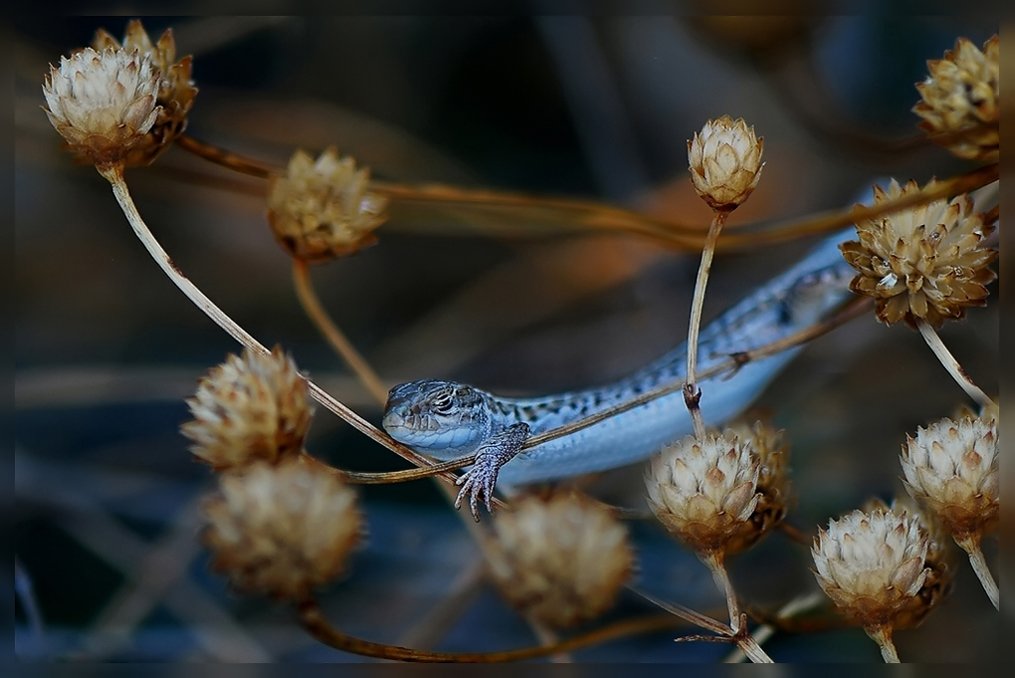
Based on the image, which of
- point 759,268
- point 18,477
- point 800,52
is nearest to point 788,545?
point 759,268

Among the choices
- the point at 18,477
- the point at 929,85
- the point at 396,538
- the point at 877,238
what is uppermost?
the point at 18,477

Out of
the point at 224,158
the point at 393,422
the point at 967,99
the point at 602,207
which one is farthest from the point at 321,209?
the point at 967,99

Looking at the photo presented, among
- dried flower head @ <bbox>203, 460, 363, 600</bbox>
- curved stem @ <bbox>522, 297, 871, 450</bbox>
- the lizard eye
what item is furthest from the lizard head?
dried flower head @ <bbox>203, 460, 363, 600</bbox>

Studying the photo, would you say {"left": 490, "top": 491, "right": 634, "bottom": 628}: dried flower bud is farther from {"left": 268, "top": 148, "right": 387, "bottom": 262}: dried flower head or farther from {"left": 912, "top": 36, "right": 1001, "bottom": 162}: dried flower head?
{"left": 912, "top": 36, "right": 1001, "bottom": 162}: dried flower head

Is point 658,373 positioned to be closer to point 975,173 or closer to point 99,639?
point 975,173

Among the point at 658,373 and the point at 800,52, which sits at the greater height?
the point at 800,52

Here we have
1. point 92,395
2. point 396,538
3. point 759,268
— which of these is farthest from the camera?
point 759,268

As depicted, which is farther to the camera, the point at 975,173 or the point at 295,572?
the point at 975,173
